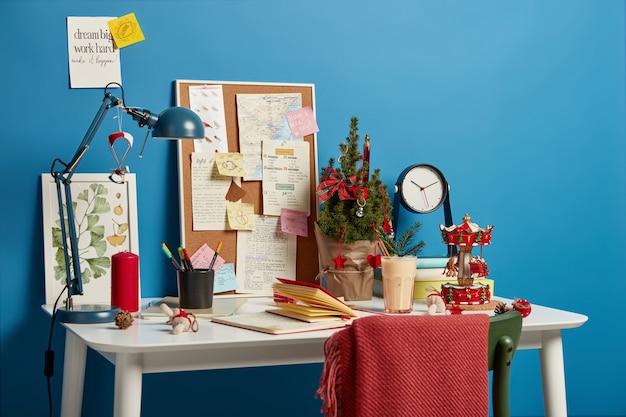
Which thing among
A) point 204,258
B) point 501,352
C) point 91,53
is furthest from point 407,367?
point 91,53

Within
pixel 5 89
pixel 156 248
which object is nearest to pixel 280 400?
pixel 156 248

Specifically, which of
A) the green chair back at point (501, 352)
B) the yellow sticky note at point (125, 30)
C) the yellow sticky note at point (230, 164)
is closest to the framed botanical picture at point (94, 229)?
the yellow sticky note at point (230, 164)

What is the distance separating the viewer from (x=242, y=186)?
6.99 ft

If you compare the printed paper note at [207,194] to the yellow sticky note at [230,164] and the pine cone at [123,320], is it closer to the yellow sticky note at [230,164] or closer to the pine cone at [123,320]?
the yellow sticky note at [230,164]

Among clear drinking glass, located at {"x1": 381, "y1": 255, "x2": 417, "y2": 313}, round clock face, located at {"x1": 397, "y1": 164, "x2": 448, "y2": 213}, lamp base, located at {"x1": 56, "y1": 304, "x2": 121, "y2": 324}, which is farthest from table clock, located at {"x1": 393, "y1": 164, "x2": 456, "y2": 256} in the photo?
lamp base, located at {"x1": 56, "y1": 304, "x2": 121, "y2": 324}

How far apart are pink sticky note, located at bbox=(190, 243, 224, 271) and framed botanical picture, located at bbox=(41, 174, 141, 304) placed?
15cm

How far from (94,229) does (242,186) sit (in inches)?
15.1

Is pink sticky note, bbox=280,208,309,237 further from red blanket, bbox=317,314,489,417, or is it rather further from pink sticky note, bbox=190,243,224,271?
red blanket, bbox=317,314,489,417

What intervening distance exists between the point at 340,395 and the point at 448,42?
126 cm

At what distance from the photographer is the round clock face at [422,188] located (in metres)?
2.22

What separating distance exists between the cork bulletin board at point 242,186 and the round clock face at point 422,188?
24 cm

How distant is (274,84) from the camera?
217 cm

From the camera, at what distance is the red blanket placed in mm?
1379

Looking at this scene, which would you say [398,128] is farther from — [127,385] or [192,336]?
[127,385]
